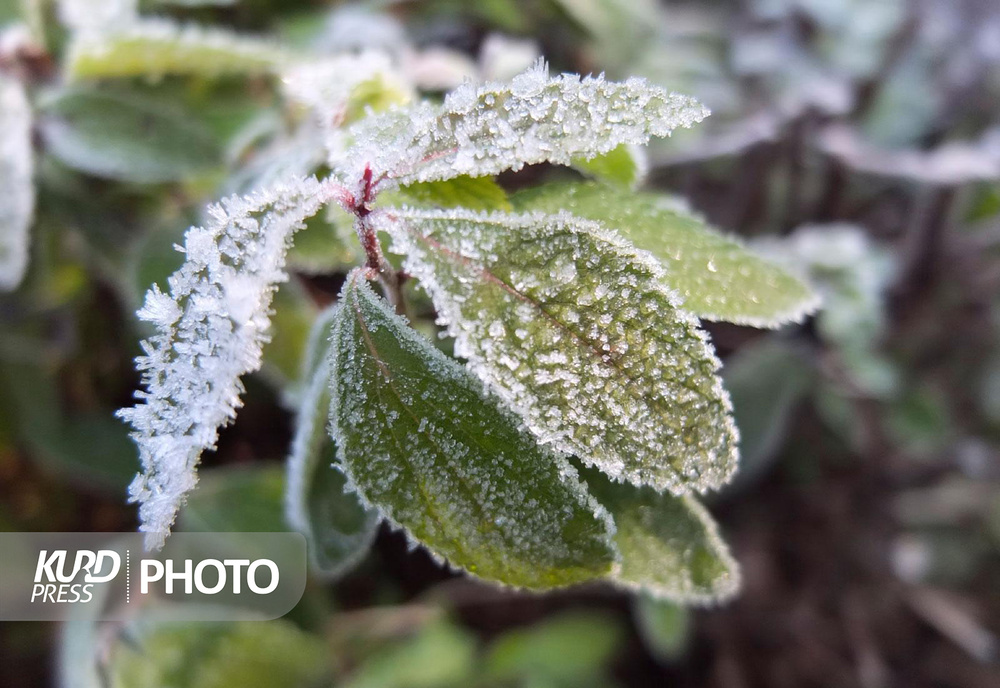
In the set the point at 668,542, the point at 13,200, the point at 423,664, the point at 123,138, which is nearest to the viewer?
the point at 668,542

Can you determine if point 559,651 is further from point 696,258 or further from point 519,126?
point 519,126

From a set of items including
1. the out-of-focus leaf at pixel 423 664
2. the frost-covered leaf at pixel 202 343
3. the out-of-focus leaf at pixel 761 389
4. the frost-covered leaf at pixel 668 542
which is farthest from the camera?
the out-of-focus leaf at pixel 761 389

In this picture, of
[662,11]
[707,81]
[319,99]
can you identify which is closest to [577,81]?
[319,99]

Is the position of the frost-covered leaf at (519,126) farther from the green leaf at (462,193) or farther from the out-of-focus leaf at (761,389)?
the out-of-focus leaf at (761,389)

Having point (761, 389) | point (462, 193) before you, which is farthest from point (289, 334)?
point (761, 389)

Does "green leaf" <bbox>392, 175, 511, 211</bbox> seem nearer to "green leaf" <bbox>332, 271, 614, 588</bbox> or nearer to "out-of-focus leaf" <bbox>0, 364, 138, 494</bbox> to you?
"green leaf" <bbox>332, 271, 614, 588</bbox>

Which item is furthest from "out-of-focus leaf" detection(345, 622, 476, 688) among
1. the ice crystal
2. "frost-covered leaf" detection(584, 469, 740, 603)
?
the ice crystal

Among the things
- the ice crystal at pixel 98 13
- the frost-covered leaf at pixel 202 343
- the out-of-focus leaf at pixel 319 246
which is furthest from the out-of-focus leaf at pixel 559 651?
the ice crystal at pixel 98 13
